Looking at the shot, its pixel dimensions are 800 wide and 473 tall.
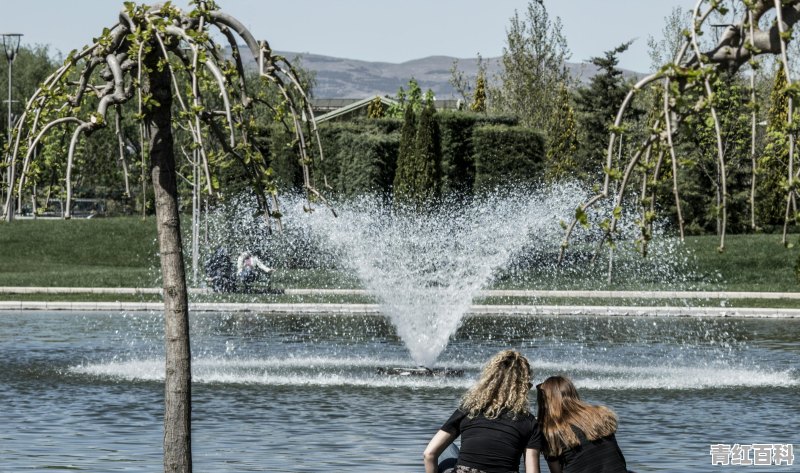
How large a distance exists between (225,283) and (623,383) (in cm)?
1755

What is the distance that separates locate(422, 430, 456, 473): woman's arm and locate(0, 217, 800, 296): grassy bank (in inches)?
1033

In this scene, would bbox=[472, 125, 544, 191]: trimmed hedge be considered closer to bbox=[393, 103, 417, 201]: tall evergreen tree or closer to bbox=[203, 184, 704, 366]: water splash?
bbox=[203, 184, 704, 366]: water splash

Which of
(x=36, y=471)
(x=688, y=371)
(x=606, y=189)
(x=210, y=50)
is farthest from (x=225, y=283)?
(x=606, y=189)

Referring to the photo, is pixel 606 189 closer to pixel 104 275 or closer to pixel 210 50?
pixel 210 50

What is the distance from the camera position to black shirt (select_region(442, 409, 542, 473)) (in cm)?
801

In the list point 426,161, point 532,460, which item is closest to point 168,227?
point 532,460

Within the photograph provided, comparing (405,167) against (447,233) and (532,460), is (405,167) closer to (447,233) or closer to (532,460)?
(447,233)

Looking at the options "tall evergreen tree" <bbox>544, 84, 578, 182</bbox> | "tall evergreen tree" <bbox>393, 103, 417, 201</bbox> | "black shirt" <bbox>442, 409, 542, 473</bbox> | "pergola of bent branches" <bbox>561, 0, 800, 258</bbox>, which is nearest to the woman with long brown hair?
"black shirt" <bbox>442, 409, 542, 473</bbox>

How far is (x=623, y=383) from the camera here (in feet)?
63.2

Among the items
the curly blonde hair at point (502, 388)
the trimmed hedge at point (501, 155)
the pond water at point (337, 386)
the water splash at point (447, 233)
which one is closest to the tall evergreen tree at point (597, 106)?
the water splash at point (447, 233)

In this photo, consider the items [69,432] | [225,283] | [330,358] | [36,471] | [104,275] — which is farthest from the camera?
[104,275]

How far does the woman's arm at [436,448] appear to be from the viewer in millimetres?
8062

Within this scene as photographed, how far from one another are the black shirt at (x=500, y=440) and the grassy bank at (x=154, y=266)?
85.8 ft

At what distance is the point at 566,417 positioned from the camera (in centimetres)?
791
